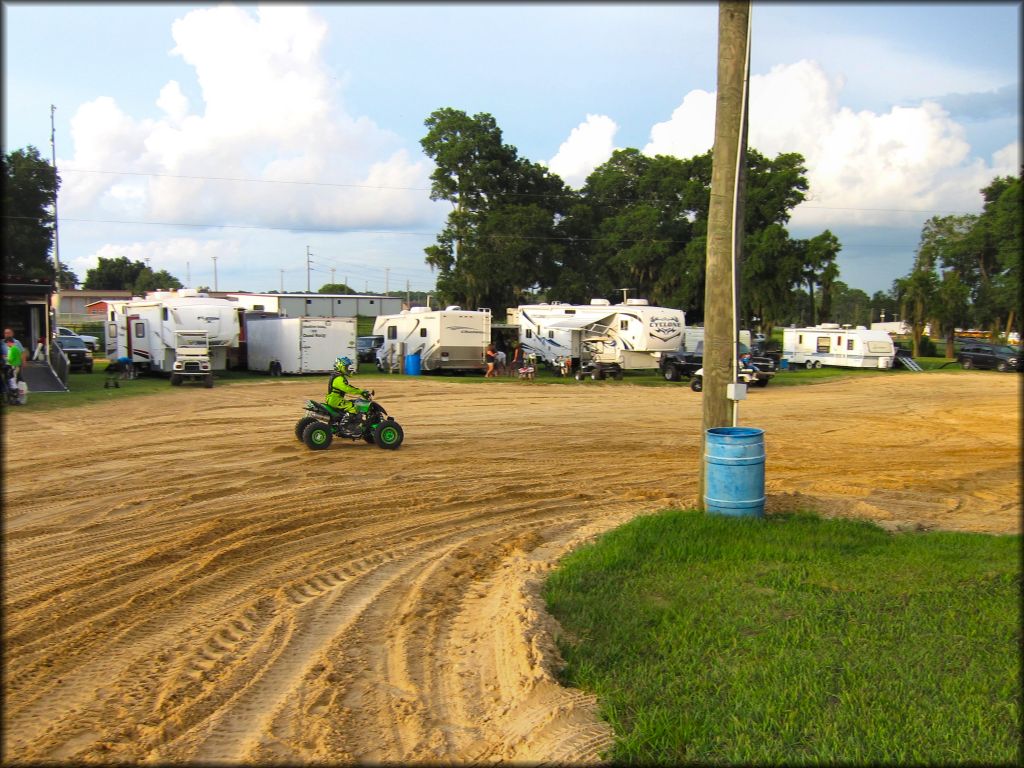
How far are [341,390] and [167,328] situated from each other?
59.6 ft

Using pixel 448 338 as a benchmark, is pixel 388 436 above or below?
below

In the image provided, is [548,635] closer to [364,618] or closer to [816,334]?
[364,618]

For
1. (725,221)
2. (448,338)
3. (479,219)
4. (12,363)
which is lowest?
(12,363)

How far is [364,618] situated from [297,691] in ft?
4.45

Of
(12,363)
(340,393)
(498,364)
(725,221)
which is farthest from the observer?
(498,364)

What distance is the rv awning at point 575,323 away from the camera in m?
35.2

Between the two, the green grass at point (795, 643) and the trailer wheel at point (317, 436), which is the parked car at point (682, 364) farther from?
the green grass at point (795, 643)

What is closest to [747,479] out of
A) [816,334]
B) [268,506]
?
[268,506]

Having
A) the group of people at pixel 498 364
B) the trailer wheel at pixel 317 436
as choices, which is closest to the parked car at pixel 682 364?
the group of people at pixel 498 364

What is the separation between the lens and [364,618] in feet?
20.5

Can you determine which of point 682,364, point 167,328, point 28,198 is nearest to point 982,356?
point 682,364

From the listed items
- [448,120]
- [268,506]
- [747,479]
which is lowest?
[268,506]

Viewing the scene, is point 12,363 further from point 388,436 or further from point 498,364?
point 498,364

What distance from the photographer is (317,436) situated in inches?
567
